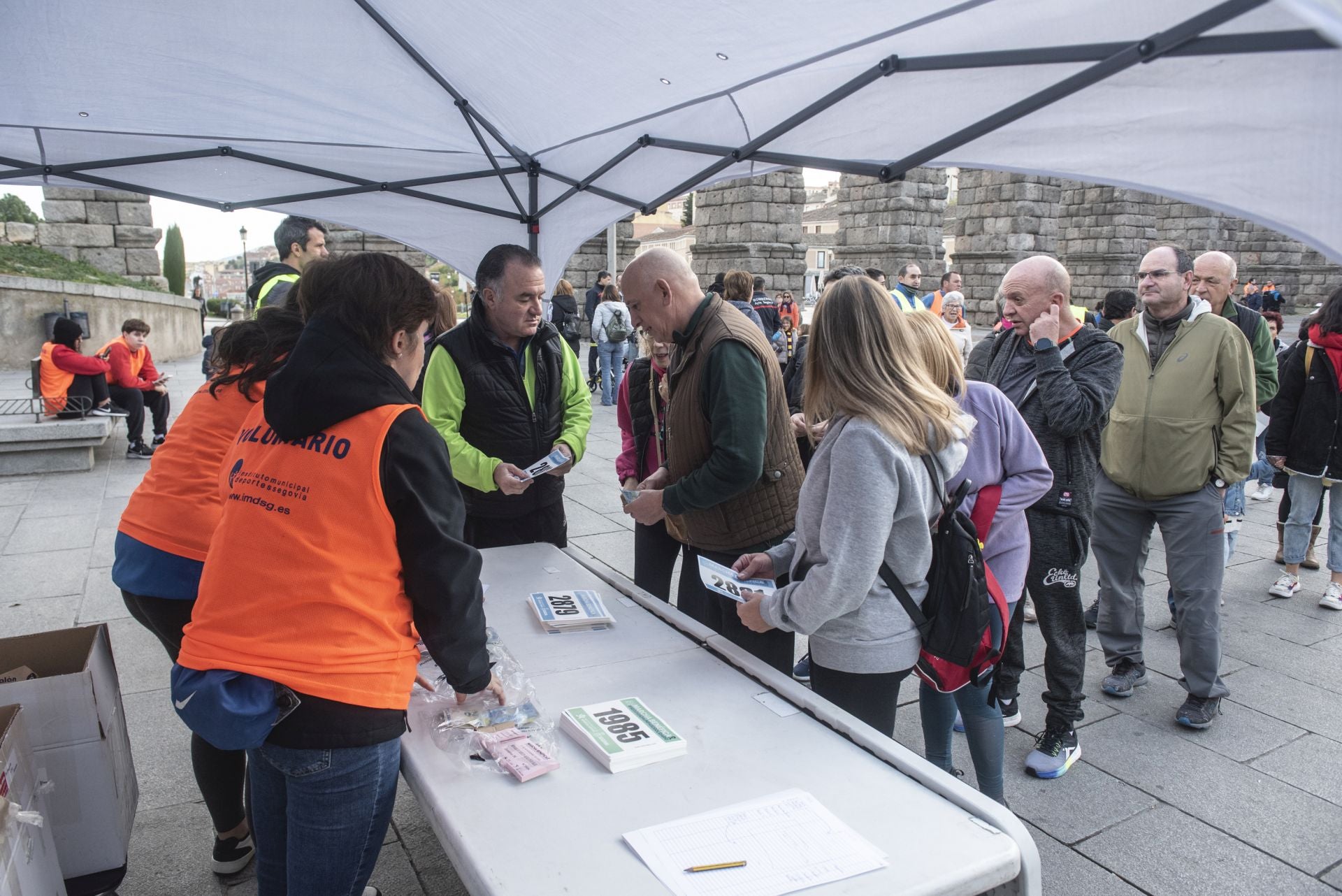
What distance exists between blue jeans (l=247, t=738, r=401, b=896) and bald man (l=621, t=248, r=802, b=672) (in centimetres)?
133

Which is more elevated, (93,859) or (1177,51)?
(1177,51)

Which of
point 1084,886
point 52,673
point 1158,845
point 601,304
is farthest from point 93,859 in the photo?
point 601,304

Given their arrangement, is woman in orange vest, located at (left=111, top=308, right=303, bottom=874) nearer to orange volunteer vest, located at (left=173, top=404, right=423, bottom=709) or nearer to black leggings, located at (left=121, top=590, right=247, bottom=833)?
black leggings, located at (left=121, top=590, right=247, bottom=833)

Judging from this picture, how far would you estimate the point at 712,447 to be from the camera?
2910 mm

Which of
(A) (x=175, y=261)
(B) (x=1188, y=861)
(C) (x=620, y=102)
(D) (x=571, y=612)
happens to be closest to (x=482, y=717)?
(D) (x=571, y=612)

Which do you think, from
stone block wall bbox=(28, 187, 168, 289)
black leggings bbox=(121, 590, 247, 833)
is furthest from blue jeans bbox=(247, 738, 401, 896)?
stone block wall bbox=(28, 187, 168, 289)

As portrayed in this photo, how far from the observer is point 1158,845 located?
2.84 metres

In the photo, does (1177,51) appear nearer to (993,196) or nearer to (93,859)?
(93,859)

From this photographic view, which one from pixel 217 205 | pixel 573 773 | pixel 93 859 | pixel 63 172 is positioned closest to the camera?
pixel 573 773

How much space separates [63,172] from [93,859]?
342cm

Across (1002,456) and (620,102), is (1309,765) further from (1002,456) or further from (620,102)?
(620,102)

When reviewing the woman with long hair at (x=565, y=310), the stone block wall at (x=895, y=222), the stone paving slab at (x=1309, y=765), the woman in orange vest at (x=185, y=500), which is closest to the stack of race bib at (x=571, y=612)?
the woman in orange vest at (x=185, y=500)

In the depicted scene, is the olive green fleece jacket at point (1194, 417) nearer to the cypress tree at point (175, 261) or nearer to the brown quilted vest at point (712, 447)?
the brown quilted vest at point (712, 447)

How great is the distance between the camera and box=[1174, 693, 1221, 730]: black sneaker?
361 cm
